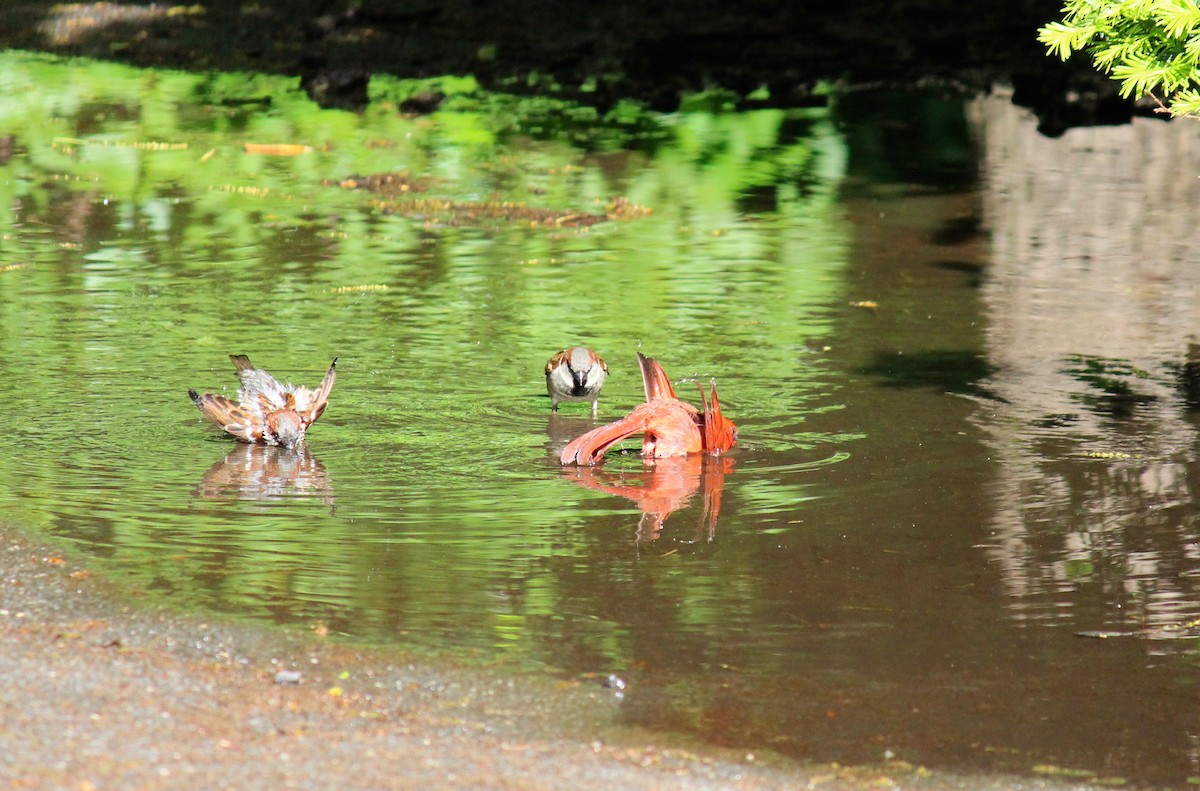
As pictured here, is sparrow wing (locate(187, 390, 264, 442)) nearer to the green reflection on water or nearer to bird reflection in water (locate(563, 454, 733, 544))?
the green reflection on water

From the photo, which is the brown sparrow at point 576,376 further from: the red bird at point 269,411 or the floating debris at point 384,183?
the floating debris at point 384,183

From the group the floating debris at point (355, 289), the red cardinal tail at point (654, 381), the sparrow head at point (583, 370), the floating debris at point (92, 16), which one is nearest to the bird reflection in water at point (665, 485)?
the red cardinal tail at point (654, 381)

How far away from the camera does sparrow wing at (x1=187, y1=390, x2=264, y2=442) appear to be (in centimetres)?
865

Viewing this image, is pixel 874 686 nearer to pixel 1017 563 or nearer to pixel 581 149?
pixel 1017 563

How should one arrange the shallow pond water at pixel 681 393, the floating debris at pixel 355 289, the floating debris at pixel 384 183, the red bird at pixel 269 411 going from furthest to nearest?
the floating debris at pixel 384 183
the floating debris at pixel 355 289
the red bird at pixel 269 411
the shallow pond water at pixel 681 393

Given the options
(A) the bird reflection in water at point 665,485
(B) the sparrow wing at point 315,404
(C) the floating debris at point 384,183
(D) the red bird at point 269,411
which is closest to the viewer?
(A) the bird reflection in water at point 665,485

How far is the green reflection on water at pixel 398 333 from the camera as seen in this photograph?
21.6 ft

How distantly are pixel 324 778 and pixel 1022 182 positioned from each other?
13.7 meters

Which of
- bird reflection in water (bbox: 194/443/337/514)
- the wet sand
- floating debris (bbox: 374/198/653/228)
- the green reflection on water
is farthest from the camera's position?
floating debris (bbox: 374/198/653/228)

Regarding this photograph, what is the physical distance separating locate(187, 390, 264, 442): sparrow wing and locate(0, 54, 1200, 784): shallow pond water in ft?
0.36

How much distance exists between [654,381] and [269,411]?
77.8 inches

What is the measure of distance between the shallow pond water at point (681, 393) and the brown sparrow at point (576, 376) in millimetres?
161

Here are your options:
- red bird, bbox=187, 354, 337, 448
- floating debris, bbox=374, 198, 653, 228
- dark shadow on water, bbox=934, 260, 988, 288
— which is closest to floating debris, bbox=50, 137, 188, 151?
floating debris, bbox=374, 198, 653, 228

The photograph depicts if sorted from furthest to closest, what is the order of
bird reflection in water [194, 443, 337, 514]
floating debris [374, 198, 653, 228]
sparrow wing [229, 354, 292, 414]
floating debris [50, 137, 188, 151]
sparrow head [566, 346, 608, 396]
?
floating debris [50, 137, 188, 151], floating debris [374, 198, 653, 228], sparrow head [566, 346, 608, 396], sparrow wing [229, 354, 292, 414], bird reflection in water [194, 443, 337, 514]
